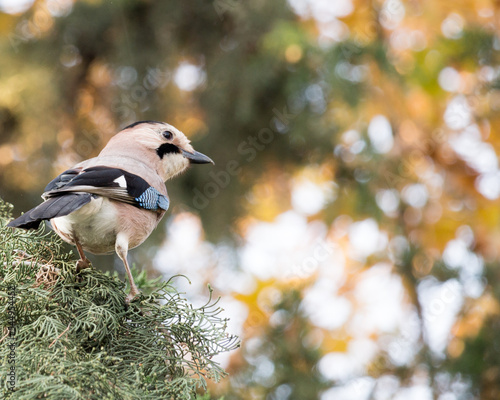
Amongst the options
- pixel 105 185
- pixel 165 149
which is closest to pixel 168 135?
pixel 165 149

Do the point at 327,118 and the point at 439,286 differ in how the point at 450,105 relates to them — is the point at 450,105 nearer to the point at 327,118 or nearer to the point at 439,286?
the point at 327,118

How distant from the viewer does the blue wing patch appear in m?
3.39

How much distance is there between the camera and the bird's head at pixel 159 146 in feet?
12.9

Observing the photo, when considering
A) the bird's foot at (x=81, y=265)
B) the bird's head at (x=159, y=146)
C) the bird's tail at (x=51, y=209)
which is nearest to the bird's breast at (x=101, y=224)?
the bird's tail at (x=51, y=209)

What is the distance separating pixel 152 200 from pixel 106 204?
324mm

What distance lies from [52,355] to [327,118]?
492cm

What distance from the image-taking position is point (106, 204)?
322 cm

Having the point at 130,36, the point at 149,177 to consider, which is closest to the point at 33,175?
the point at 130,36

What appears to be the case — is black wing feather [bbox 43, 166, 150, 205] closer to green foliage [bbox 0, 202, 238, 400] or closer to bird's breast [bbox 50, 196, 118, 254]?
bird's breast [bbox 50, 196, 118, 254]

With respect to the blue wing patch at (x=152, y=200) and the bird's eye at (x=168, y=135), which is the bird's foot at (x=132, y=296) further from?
→ the bird's eye at (x=168, y=135)

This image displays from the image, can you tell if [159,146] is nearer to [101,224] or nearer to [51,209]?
[101,224]

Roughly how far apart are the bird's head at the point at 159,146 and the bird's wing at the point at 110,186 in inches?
18.0

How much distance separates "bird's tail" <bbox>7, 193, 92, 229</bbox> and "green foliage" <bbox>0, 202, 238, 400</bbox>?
181mm

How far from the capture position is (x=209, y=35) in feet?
22.3
